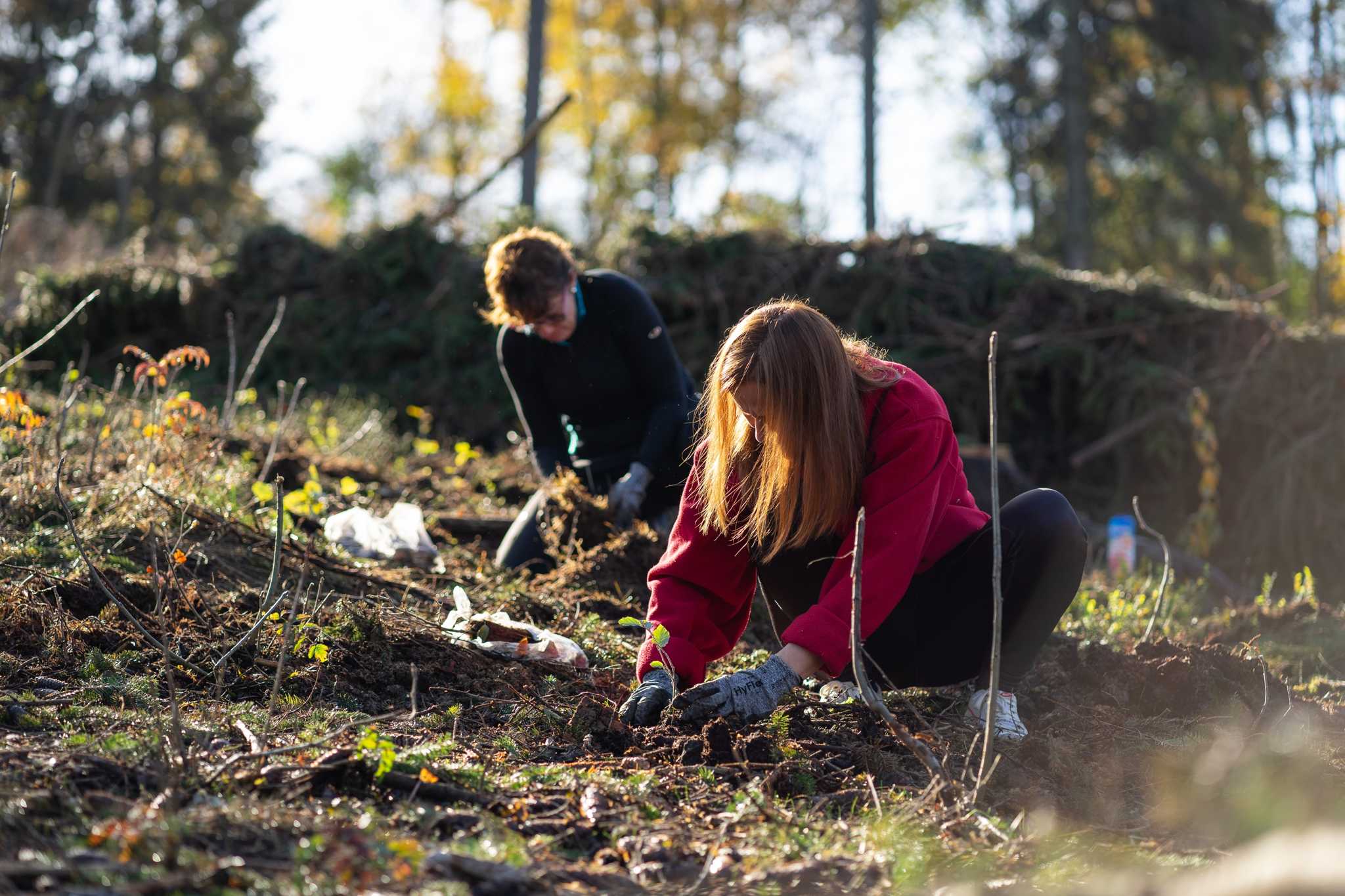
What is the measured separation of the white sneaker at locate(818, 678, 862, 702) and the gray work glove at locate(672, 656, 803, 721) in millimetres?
Answer: 487

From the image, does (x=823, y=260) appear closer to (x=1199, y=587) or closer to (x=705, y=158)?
(x=1199, y=587)

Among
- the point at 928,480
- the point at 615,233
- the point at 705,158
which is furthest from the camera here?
the point at 705,158

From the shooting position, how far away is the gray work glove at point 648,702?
2.85m

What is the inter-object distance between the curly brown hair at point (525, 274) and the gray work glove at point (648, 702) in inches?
75.8

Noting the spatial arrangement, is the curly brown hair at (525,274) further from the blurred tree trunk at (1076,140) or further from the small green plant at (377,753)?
the blurred tree trunk at (1076,140)

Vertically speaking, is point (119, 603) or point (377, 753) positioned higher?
point (119, 603)

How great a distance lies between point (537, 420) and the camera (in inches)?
201

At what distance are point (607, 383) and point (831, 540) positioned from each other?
202 centimetres

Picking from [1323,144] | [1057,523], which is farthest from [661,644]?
[1323,144]

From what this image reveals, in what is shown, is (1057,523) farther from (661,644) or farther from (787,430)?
(661,644)

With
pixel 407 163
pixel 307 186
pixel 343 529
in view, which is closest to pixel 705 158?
pixel 407 163

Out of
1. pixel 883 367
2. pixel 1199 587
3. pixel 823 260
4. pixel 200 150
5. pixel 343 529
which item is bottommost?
pixel 1199 587

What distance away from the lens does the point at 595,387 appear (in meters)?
4.93

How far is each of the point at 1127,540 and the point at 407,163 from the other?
2054cm
